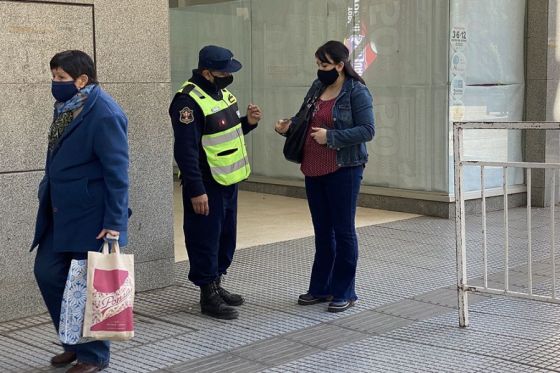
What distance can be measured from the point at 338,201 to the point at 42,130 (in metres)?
2.07

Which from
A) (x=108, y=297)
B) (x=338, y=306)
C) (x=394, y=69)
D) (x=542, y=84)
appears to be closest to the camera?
(x=108, y=297)

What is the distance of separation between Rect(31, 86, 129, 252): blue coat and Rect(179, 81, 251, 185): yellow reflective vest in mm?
1121

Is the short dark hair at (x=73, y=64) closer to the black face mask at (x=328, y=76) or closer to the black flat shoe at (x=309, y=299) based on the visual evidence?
the black face mask at (x=328, y=76)

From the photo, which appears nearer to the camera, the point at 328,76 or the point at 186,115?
the point at 186,115

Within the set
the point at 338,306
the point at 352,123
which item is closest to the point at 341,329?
the point at 338,306

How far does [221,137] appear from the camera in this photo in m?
5.63

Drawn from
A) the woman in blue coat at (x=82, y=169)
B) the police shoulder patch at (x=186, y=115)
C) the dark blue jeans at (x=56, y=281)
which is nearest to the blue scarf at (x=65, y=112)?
the woman in blue coat at (x=82, y=169)

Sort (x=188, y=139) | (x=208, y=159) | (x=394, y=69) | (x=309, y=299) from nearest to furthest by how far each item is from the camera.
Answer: (x=188, y=139)
(x=208, y=159)
(x=309, y=299)
(x=394, y=69)

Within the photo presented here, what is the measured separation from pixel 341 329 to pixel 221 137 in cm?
149

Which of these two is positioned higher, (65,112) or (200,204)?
(65,112)

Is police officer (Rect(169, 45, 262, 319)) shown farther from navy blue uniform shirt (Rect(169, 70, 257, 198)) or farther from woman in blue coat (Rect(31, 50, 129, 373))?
woman in blue coat (Rect(31, 50, 129, 373))

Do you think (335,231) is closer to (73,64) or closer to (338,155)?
(338,155)

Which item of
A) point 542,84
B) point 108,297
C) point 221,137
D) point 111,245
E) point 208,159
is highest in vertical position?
point 542,84

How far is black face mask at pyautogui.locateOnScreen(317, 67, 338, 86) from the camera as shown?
226 inches
